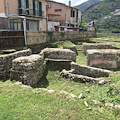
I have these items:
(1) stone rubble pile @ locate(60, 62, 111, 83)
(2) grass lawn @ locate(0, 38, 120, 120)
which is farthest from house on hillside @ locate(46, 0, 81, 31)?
(2) grass lawn @ locate(0, 38, 120, 120)

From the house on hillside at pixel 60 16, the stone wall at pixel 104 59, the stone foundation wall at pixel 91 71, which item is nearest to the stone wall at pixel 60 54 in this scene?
the stone wall at pixel 104 59

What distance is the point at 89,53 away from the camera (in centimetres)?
1124

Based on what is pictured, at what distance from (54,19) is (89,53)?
2320 centimetres

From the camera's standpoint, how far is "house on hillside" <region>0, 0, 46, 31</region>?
19344mm

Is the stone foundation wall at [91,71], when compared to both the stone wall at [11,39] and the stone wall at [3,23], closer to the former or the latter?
the stone wall at [11,39]

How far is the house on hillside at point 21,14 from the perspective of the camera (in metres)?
19.3

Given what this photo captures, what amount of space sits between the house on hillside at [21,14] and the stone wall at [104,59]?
9649 mm

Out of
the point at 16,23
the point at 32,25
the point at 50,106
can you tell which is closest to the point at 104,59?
the point at 50,106

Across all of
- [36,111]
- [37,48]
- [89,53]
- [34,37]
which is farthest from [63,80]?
[34,37]

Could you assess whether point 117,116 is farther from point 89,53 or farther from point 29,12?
point 29,12

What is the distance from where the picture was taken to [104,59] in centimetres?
1119

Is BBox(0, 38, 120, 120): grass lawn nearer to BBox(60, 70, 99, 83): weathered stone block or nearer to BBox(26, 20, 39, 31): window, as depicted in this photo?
BBox(60, 70, 99, 83): weathered stone block

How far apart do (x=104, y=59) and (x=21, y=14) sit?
53.4ft

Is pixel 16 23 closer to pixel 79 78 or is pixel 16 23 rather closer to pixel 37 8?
pixel 37 8
